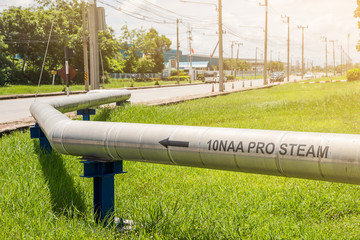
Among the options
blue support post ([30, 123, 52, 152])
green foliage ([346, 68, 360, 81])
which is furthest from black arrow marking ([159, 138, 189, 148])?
green foliage ([346, 68, 360, 81])

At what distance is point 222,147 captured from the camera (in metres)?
2.88

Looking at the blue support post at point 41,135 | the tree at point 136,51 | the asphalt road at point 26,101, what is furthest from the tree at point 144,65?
the blue support post at point 41,135

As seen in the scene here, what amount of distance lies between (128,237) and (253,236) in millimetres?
971

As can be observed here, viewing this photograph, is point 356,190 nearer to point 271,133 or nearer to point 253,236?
point 253,236

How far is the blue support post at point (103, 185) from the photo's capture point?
3.45 m

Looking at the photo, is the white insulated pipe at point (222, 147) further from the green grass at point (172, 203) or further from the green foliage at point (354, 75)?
the green foliage at point (354, 75)

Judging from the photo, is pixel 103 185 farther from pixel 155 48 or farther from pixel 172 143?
pixel 155 48

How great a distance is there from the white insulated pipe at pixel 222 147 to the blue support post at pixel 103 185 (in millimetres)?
112

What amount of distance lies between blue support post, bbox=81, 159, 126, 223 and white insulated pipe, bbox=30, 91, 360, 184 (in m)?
0.11

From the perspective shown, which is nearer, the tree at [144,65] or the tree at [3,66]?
the tree at [3,66]

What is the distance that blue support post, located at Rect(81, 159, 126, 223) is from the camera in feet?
11.3

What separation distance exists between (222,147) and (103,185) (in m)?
1.15

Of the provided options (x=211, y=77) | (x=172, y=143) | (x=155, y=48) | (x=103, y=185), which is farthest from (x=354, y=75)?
(x=172, y=143)

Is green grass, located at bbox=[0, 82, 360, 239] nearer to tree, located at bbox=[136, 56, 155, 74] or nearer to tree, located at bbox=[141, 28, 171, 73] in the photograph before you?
tree, located at bbox=[136, 56, 155, 74]
